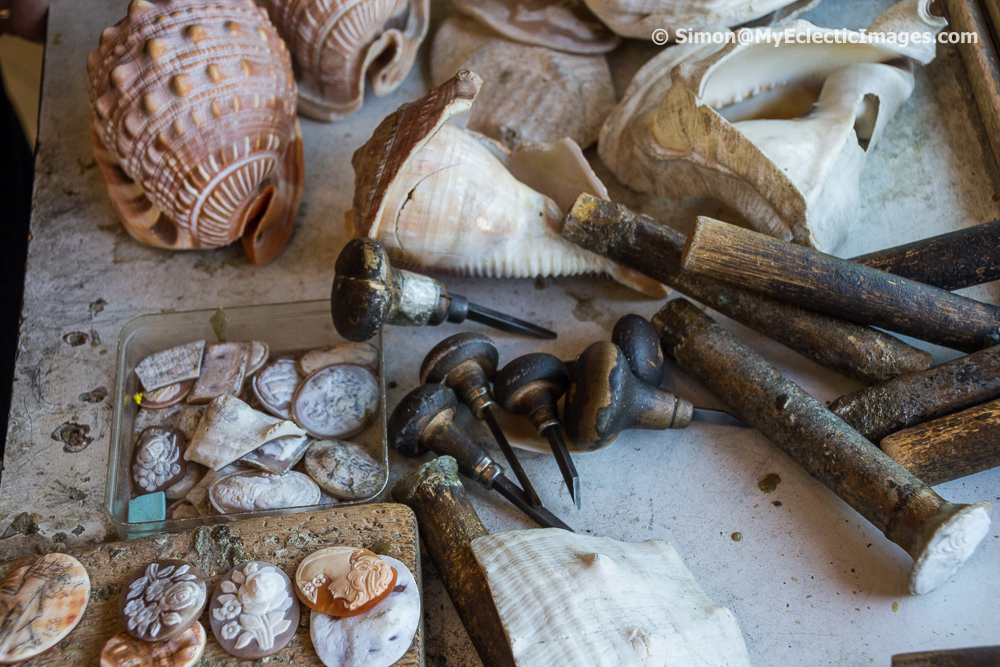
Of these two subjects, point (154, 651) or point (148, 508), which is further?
point (148, 508)

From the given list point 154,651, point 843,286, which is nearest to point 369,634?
point 154,651

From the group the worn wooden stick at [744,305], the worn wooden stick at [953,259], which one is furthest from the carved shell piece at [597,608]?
the worn wooden stick at [953,259]

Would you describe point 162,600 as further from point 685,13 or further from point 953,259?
point 685,13

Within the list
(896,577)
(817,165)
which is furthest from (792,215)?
(896,577)

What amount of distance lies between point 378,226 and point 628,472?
0.76 m

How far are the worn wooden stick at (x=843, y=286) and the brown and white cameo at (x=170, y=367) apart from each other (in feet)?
3.51

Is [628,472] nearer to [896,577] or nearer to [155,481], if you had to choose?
[896,577]

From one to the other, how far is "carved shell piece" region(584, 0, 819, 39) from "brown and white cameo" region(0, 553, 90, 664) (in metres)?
1.85

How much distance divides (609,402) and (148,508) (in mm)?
910

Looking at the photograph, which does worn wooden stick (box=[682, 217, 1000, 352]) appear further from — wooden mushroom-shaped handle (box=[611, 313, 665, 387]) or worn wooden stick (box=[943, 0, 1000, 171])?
worn wooden stick (box=[943, 0, 1000, 171])

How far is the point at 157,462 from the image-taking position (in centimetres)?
141

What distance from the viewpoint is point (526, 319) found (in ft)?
5.70

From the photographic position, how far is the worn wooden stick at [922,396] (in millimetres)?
1346

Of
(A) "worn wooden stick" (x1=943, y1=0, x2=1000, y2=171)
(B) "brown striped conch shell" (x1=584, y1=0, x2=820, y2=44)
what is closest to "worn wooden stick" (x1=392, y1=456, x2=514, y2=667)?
(B) "brown striped conch shell" (x1=584, y1=0, x2=820, y2=44)
